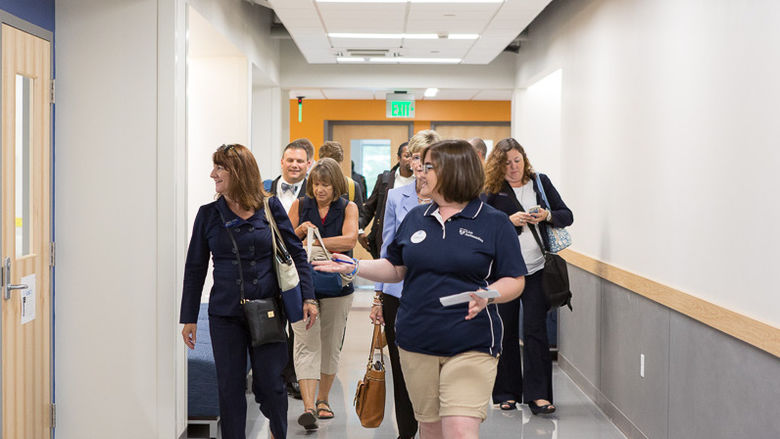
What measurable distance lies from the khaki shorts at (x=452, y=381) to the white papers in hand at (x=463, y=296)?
10.2 inches

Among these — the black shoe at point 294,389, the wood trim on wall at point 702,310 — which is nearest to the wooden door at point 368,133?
the black shoe at point 294,389

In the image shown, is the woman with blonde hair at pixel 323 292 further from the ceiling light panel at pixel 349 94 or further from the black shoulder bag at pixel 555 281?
the ceiling light panel at pixel 349 94

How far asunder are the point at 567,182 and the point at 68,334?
4392mm

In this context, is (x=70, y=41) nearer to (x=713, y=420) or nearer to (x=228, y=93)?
(x=228, y=93)

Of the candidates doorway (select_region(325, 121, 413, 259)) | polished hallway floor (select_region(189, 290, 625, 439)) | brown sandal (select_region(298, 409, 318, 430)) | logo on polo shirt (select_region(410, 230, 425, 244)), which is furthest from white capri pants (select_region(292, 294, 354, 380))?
doorway (select_region(325, 121, 413, 259))

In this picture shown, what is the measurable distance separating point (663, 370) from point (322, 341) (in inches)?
80.0

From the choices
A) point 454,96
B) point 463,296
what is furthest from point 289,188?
point 454,96

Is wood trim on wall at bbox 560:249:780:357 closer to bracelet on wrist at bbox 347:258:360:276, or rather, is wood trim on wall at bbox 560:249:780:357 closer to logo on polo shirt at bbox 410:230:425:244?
logo on polo shirt at bbox 410:230:425:244

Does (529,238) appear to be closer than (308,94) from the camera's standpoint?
Yes

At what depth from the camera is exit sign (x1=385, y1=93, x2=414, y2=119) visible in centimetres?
1208

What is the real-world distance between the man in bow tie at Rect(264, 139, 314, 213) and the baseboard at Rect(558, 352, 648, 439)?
2531 mm

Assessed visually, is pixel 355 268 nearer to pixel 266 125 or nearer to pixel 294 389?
pixel 294 389

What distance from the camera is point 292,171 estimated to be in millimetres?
5504

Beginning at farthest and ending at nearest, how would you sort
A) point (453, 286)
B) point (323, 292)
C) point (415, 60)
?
point (415, 60) → point (323, 292) → point (453, 286)
